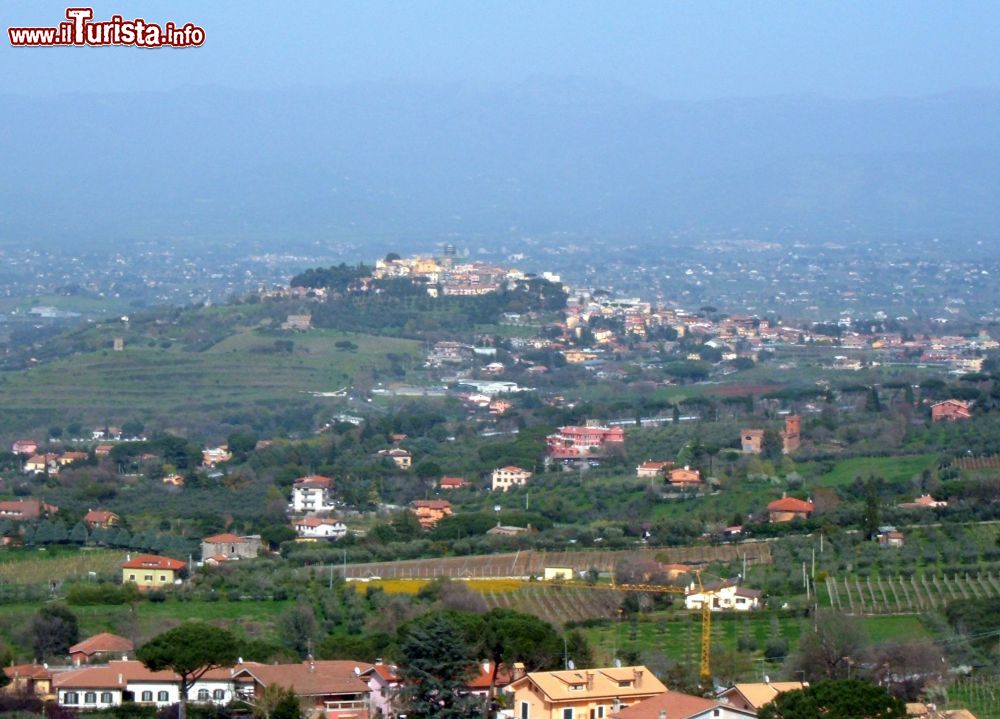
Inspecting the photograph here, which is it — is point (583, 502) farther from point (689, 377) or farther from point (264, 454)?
point (689, 377)

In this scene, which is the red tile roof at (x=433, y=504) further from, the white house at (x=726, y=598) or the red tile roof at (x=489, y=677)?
the red tile roof at (x=489, y=677)

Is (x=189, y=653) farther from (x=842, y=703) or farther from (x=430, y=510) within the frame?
(x=430, y=510)

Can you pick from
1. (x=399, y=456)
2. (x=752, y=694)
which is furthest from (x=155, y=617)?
(x=399, y=456)

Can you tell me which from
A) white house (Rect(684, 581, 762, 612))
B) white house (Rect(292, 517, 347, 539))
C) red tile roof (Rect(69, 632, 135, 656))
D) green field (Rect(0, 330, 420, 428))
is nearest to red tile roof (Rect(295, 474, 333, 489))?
white house (Rect(292, 517, 347, 539))

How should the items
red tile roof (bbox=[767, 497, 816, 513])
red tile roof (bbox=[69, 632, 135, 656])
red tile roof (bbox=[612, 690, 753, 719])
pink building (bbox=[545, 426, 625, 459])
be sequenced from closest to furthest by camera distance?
red tile roof (bbox=[612, 690, 753, 719]) < red tile roof (bbox=[69, 632, 135, 656]) < red tile roof (bbox=[767, 497, 816, 513]) < pink building (bbox=[545, 426, 625, 459])

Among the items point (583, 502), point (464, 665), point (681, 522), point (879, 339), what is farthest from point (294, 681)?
point (879, 339)

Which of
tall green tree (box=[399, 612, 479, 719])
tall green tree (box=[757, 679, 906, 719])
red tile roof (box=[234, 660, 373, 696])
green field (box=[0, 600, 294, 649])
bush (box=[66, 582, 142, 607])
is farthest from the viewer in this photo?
bush (box=[66, 582, 142, 607])

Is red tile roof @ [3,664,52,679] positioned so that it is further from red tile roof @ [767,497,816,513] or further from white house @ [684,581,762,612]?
red tile roof @ [767,497,816,513]
